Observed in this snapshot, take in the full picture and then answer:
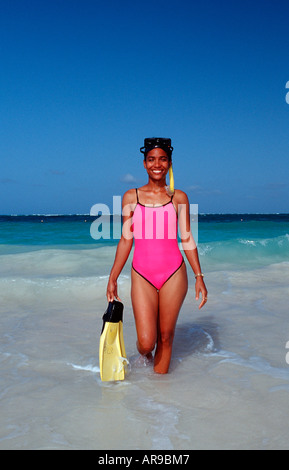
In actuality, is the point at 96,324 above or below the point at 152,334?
below

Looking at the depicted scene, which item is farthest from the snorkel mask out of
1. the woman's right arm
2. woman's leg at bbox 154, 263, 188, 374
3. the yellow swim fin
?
the yellow swim fin

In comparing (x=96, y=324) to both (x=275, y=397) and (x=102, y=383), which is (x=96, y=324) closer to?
(x=102, y=383)

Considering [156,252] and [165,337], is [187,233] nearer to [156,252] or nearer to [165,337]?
[156,252]

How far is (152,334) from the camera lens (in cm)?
397

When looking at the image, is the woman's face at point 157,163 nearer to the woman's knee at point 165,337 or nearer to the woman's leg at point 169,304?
the woman's leg at point 169,304

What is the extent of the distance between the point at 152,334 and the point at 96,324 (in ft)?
7.91

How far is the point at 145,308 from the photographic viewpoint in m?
3.95

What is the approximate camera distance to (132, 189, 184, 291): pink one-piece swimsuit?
4.01m

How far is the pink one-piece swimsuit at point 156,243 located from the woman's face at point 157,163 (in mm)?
299

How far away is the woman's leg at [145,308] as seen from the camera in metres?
3.95

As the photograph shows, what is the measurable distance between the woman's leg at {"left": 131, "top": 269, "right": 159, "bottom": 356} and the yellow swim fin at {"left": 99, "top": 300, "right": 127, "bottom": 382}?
0.66 feet

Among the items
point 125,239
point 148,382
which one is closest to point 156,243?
point 125,239
